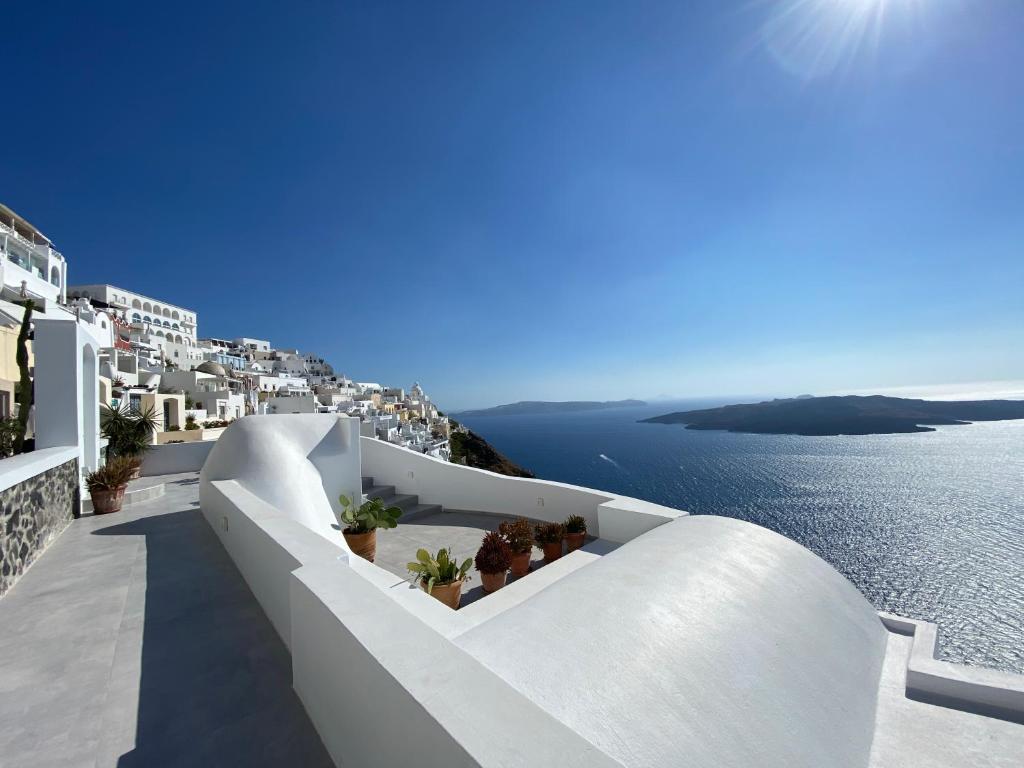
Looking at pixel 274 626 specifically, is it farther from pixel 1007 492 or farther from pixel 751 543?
pixel 1007 492

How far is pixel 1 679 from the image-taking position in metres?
2.70

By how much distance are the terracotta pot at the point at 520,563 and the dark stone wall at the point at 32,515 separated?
4942 millimetres

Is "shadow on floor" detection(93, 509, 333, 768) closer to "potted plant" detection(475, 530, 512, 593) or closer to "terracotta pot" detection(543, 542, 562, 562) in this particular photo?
"potted plant" detection(475, 530, 512, 593)

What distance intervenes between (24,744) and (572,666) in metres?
2.82

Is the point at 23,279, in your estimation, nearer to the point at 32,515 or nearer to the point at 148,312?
the point at 32,515

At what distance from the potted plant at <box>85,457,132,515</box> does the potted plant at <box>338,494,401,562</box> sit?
3.64m

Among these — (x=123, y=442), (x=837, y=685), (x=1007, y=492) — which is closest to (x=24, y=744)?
(x=837, y=685)

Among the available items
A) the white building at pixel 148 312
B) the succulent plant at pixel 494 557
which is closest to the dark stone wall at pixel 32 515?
the succulent plant at pixel 494 557

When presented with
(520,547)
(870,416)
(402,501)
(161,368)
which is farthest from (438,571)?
(870,416)

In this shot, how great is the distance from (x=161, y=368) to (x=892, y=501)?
64.5m

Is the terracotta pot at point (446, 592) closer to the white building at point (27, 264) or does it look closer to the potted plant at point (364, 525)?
the potted plant at point (364, 525)

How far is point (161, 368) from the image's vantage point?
3769 centimetres

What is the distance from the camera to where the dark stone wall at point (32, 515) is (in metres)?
4.04

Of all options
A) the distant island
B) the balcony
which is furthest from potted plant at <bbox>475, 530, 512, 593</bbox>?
the distant island
